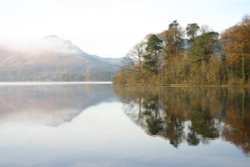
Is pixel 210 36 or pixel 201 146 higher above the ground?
pixel 210 36

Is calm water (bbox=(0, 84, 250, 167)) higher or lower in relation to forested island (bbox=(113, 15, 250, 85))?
lower

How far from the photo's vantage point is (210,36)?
88.6 metres

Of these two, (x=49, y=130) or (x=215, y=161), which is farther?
(x=49, y=130)

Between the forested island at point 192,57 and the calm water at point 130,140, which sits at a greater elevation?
the forested island at point 192,57

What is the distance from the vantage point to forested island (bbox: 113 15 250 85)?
82688 mm

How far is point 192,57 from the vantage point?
90.3 m

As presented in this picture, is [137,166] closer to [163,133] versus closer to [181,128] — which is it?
[163,133]

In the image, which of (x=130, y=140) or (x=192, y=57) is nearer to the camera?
(x=130, y=140)

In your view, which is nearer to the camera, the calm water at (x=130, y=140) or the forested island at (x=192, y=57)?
the calm water at (x=130, y=140)

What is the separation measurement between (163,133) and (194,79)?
69525 millimetres

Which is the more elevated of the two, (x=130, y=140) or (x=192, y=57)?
(x=192, y=57)

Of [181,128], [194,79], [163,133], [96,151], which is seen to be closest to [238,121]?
[181,128]

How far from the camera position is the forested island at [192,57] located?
82688mm

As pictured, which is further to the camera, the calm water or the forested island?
the forested island
